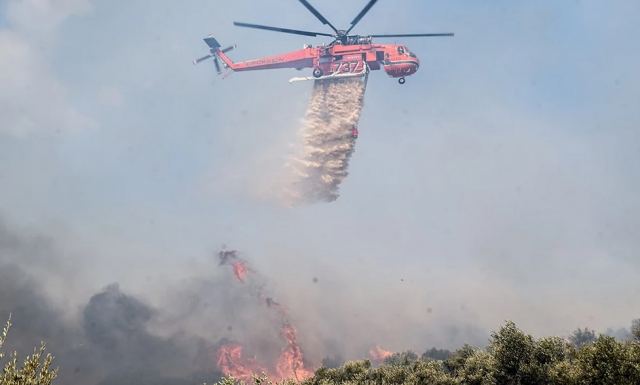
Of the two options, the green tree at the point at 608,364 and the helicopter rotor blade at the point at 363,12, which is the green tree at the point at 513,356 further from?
the helicopter rotor blade at the point at 363,12

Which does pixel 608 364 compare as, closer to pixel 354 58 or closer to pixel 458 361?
pixel 458 361

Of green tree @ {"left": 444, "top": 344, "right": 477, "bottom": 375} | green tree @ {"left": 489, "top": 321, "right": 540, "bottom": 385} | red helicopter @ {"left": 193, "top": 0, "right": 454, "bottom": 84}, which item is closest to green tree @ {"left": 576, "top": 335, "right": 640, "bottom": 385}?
green tree @ {"left": 489, "top": 321, "right": 540, "bottom": 385}

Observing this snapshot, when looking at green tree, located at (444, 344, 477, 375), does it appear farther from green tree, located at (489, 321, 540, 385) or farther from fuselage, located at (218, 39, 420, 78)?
fuselage, located at (218, 39, 420, 78)

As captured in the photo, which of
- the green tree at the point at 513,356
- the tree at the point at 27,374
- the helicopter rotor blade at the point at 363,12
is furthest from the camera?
the helicopter rotor blade at the point at 363,12

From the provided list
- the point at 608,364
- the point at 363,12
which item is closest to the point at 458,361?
the point at 608,364

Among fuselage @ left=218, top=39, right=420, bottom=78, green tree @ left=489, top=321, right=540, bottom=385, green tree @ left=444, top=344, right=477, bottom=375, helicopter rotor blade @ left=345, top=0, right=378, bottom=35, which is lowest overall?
green tree @ left=444, top=344, right=477, bottom=375

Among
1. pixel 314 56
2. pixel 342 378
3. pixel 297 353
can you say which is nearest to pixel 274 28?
pixel 314 56

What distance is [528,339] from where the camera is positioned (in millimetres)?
41125

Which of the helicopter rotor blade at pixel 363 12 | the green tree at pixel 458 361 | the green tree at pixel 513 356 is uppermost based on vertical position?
the helicopter rotor blade at pixel 363 12

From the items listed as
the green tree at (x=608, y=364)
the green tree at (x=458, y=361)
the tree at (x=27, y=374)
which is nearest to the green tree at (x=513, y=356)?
the green tree at (x=608, y=364)

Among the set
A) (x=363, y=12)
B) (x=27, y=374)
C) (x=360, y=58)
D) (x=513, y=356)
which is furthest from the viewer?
(x=360, y=58)

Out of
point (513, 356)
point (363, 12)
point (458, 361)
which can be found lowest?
point (458, 361)

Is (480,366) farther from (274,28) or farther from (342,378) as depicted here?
(274,28)

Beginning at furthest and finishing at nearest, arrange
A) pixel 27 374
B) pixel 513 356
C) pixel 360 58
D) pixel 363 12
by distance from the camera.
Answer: pixel 360 58 → pixel 363 12 → pixel 513 356 → pixel 27 374
